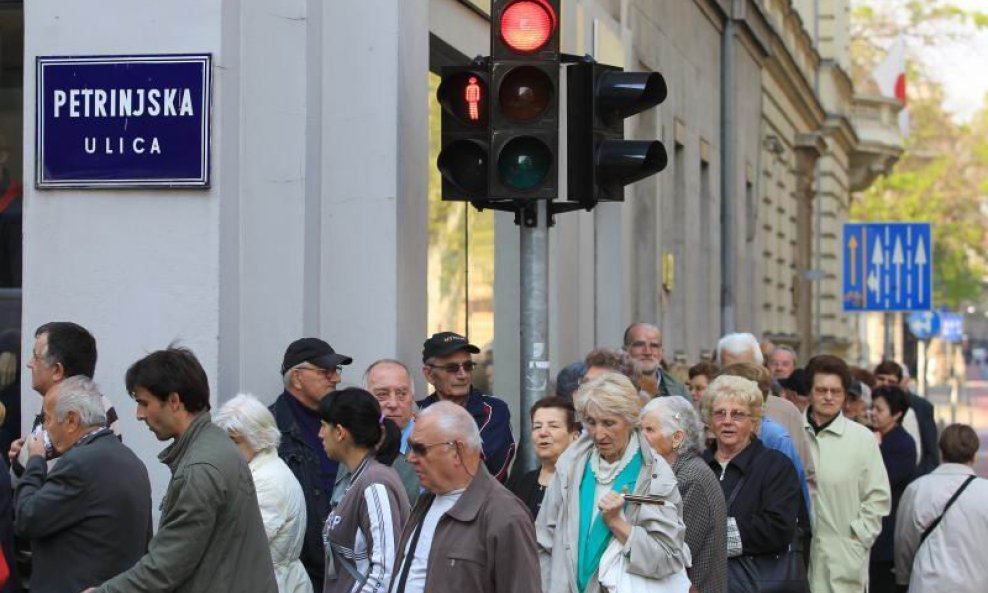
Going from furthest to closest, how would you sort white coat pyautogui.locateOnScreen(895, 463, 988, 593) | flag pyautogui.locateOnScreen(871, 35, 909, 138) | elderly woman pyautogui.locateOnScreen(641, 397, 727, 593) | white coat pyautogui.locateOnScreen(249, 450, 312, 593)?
flag pyautogui.locateOnScreen(871, 35, 909, 138)
white coat pyautogui.locateOnScreen(895, 463, 988, 593)
elderly woman pyautogui.locateOnScreen(641, 397, 727, 593)
white coat pyautogui.locateOnScreen(249, 450, 312, 593)

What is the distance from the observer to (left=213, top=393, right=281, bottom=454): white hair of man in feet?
25.2

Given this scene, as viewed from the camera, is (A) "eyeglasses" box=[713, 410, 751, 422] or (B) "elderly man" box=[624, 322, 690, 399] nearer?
(A) "eyeglasses" box=[713, 410, 751, 422]

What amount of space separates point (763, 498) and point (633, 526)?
175cm

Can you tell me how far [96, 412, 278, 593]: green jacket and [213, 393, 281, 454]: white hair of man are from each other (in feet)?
3.72

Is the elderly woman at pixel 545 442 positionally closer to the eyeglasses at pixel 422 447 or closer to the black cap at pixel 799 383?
the eyeglasses at pixel 422 447

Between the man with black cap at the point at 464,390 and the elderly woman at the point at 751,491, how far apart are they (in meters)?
1.05

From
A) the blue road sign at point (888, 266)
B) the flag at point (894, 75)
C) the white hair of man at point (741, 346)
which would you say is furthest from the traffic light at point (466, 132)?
the flag at point (894, 75)

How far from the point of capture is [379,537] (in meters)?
6.74

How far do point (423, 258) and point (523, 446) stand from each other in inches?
90.0

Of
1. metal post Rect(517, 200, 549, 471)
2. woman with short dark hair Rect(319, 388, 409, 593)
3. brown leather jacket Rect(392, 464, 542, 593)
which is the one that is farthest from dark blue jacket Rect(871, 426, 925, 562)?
brown leather jacket Rect(392, 464, 542, 593)

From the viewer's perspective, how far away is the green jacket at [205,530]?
622 cm

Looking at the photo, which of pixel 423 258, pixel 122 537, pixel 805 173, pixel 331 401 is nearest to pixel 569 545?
pixel 331 401

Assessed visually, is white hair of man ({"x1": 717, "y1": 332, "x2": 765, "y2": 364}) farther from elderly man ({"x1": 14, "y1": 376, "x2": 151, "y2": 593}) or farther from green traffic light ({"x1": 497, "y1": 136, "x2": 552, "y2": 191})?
elderly man ({"x1": 14, "y1": 376, "x2": 151, "y2": 593})

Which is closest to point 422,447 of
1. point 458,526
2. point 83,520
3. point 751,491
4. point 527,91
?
point 458,526
